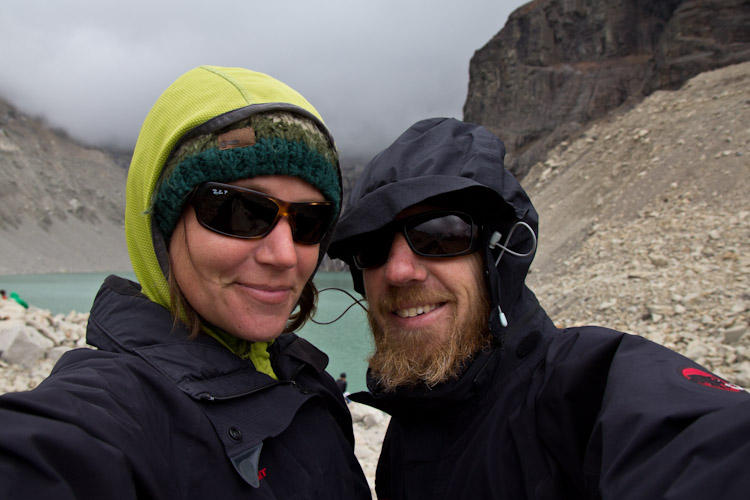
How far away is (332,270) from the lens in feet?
378

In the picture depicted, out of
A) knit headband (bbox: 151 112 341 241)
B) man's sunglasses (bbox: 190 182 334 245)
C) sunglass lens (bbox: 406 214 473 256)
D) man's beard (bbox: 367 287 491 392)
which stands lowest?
man's beard (bbox: 367 287 491 392)

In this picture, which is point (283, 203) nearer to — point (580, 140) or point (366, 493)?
point (366, 493)

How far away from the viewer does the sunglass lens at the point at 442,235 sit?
6.56 feet

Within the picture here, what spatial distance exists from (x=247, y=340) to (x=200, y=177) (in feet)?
1.90

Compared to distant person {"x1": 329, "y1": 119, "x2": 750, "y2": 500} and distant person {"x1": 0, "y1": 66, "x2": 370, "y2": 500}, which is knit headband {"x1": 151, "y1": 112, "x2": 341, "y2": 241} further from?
distant person {"x1": 329, "y1": 119, "x2": 750, "y2": 500}

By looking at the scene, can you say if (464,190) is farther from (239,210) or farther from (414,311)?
(239,210)

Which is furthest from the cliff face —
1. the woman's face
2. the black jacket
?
the black jacket

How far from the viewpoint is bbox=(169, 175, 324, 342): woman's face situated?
1424 millimetres

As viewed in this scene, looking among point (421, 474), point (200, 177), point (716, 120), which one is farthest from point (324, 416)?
point (716, 120)

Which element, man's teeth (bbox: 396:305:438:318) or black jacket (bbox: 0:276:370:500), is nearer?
black jacket (bbox: 0:276:370:500)

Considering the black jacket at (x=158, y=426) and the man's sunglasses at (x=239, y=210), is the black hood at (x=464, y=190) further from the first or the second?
the black jacket at (x=158, y=426)

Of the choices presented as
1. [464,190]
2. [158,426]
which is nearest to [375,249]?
[464,190]

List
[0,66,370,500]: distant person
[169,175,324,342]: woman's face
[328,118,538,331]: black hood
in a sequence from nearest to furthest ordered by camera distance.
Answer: [0,66,370,500]: distant person, [169,175,324,342]: woman's face, [328,118,538,331]: black hood

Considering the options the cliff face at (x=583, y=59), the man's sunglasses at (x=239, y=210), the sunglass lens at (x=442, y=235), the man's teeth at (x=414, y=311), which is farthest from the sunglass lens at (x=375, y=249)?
the cliff face at (x=583, y=59)
